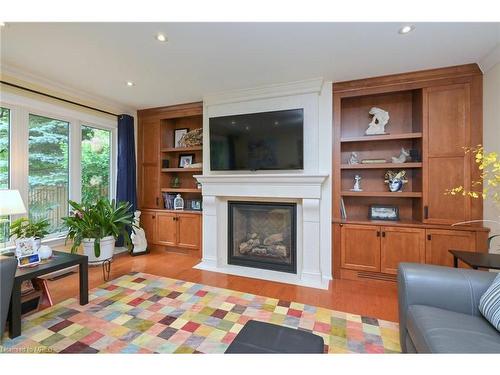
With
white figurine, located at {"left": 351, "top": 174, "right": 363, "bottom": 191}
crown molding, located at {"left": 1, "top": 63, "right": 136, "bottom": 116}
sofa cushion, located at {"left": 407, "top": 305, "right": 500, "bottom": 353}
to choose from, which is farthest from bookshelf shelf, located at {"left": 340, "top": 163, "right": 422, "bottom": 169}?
crown molding, located at {"left": 1, "top": 63, "right": 136, "bottom": 116}

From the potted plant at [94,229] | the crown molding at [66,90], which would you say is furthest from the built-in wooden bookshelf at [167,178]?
the potted plant at [94,229]

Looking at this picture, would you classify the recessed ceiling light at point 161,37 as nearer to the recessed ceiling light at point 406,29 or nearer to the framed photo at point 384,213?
the recessed ceiling light at point 406,29

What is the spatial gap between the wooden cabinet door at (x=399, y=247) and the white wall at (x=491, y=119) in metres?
0.59

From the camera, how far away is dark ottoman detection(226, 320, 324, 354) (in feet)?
3.59

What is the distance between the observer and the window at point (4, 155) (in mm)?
2535

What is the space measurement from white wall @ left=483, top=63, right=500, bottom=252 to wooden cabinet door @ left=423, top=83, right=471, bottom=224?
0.13m

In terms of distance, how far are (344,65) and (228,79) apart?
50.9 inches

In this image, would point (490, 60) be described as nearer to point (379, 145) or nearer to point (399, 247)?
point (379, 145)

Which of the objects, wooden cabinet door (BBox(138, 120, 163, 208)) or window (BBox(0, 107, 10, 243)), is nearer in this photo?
window (BBox(0, 107, 10, 243))

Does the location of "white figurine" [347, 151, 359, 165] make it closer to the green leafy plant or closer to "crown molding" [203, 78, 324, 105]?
"crown molding" [203, 78, 324, 105]

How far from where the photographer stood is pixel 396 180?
283 cm

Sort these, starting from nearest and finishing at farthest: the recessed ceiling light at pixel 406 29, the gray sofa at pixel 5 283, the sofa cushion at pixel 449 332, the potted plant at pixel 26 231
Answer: the sofa cushion at pixel 449 332, the gray sofa at pixel 5 283, the recessed ceiling light at pixel 406 29, the potted plant at pixel 26 231

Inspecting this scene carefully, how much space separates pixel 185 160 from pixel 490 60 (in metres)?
3.91

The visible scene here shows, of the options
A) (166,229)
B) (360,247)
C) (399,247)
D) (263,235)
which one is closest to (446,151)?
(399,247)
